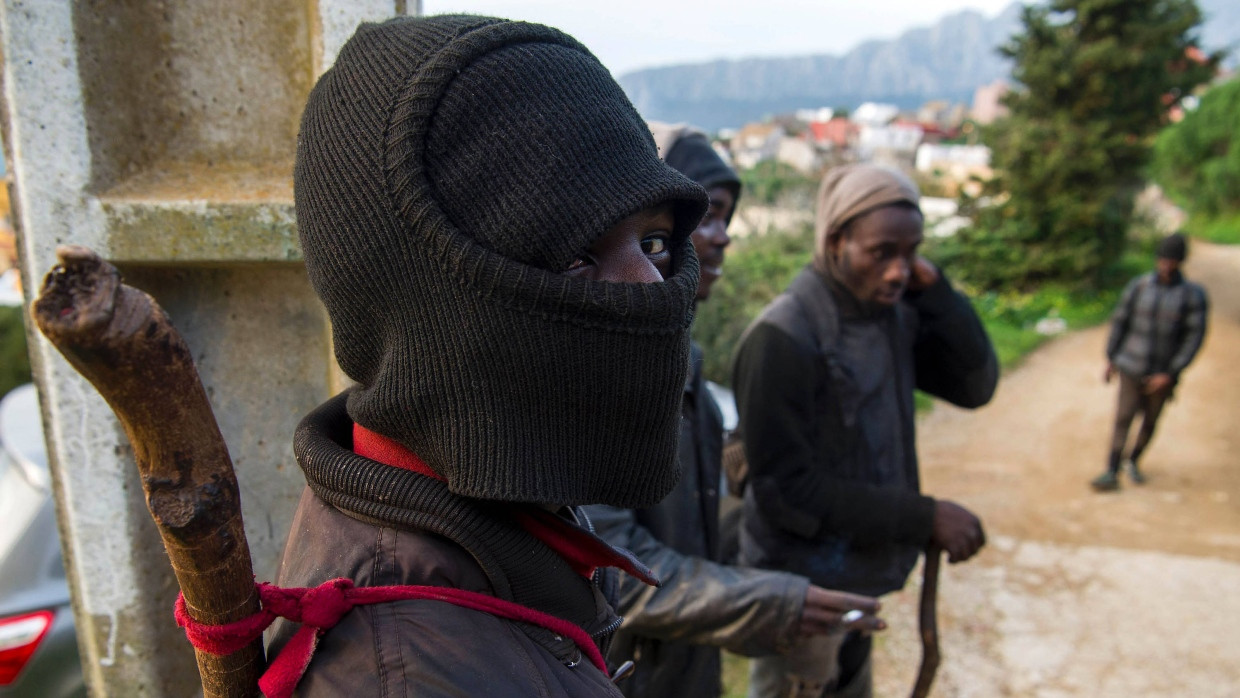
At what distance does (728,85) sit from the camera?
11069 cm

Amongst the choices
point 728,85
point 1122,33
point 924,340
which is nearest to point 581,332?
point 924,340

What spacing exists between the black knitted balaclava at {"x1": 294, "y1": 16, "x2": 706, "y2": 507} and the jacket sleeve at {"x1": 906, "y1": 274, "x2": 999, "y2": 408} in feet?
6.67

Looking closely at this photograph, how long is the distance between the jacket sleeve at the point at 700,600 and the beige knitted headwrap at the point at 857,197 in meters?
1.14

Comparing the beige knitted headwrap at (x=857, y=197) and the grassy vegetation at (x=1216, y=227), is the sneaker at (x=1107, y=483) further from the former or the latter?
the grassy vegetation at (x=1216, y=227)

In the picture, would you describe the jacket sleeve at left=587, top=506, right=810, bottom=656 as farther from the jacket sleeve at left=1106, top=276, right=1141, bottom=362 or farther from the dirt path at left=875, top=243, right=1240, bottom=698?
the jacket sleeve at left=1106, top=276, right=1141, bottom=362

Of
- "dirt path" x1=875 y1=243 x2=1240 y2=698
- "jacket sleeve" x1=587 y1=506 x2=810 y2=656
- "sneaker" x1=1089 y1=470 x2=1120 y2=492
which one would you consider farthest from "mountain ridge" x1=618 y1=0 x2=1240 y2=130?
"jacket sleeve" x1=587 y1=506 x2=810 y2=656

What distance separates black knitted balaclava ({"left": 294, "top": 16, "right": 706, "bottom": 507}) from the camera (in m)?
0.96

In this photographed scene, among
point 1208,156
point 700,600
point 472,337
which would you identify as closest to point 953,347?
point 700,600

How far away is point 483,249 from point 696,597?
132 cm

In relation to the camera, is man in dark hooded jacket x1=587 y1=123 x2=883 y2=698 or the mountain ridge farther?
the mountain ridge

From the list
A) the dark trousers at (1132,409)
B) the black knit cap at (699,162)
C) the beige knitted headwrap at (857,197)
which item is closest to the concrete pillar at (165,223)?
the black knit cap at (699,162)

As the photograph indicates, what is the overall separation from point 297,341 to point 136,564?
592 millimetres

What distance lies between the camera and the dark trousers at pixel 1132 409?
661 cm

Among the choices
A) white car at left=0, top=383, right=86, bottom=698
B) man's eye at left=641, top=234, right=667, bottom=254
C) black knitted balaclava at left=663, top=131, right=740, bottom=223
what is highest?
man's eye at left=641, top=234, right=667, bottom=254
